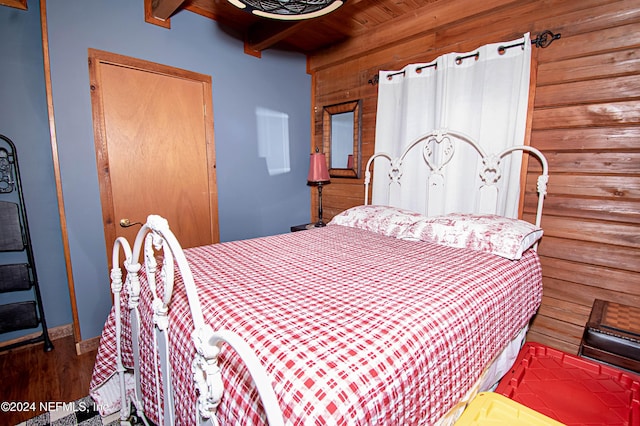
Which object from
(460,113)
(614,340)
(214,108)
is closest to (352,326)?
(614,340)

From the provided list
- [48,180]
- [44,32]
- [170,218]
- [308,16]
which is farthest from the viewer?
[170,218]

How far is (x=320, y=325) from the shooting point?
889 millimetres

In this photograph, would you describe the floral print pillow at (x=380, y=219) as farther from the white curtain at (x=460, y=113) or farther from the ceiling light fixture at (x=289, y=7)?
the ceiling light fixture at (x=289, y=7)

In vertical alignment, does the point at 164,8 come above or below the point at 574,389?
above

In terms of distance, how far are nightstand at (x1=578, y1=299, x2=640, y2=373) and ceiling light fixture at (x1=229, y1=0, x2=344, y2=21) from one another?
1.90 meters

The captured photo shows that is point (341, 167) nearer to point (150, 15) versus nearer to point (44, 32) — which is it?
point (150, 15)

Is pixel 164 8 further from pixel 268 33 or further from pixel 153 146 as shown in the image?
pixel 153 146

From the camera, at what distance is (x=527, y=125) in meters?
1.97

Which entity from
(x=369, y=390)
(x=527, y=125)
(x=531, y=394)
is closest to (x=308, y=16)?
(x=527, y=125)

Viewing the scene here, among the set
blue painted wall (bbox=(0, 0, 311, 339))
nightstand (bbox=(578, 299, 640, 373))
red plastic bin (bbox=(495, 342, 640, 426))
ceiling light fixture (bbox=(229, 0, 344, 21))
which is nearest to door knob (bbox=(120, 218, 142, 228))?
blue painted wall (bbox=(0, 0, 311, 339))

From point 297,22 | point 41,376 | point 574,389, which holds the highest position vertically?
point 297,22

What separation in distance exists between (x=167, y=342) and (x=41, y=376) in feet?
5.40

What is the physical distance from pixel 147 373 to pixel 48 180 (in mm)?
1846

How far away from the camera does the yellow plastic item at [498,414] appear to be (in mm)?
1000
